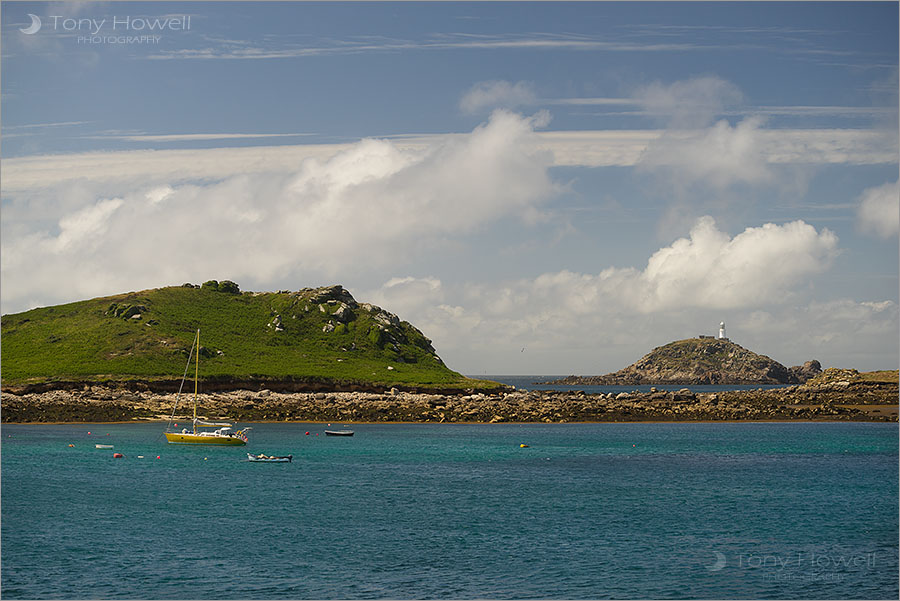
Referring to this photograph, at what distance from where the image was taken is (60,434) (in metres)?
97.6

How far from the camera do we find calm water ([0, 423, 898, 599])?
35250mm

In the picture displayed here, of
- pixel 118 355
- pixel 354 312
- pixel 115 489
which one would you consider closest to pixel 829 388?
pixel 354 312

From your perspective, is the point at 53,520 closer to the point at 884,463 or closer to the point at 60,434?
the point at 60,434

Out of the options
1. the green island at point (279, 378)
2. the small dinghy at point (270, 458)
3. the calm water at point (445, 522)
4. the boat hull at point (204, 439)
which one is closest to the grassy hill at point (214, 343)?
the green island at point (279, 378)

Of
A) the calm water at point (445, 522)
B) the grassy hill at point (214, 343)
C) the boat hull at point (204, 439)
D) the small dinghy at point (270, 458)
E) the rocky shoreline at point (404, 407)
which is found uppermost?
Result: the grassy hill at point (214, 343)

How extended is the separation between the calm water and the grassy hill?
62425mm

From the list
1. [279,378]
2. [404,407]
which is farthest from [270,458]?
[279,378]

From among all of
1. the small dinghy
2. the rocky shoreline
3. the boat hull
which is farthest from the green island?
the small dinghy

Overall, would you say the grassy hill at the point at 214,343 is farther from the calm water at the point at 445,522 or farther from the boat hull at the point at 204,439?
the calm water at the point at 445,522

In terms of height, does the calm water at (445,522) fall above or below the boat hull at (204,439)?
below

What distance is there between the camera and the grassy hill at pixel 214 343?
149 meters

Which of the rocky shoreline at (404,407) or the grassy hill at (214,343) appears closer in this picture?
the rocky shoreline at (404,407)

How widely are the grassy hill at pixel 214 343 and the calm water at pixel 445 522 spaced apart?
62425mm

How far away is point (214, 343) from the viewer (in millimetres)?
168875
